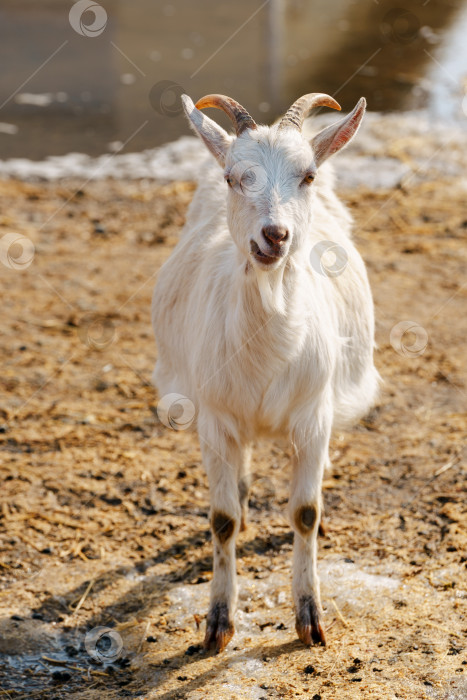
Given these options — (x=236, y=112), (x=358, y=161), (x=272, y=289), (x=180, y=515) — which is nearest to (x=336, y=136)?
(x=236, y=112)

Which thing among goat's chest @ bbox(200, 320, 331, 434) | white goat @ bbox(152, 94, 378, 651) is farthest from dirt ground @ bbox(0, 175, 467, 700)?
goat's chest @ bbox(200, 320, 331, 434)

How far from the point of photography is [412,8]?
1361 cm

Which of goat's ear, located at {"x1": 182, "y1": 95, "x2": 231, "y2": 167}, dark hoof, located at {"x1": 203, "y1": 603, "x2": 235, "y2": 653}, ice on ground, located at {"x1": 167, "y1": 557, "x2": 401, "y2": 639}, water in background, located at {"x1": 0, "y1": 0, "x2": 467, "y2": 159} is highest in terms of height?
water in background, located at {"x1": 0, "y1": 0, "x2": 467, "y2": 159}

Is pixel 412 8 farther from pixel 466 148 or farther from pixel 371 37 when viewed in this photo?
pixel 466 148

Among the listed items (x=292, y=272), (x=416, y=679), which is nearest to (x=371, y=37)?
(x=292, y=272)

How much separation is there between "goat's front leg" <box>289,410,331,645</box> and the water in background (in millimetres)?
6088

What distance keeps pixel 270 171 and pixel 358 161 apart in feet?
19.2

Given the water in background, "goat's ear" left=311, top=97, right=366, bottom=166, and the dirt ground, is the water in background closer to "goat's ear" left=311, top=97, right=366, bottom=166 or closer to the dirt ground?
the dirt ground

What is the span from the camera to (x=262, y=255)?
3.22 metres

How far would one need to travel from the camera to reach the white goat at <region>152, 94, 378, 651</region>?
3.39 m

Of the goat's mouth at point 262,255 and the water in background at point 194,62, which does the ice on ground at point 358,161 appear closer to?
the water in background at point 194,62

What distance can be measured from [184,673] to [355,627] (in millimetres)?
760

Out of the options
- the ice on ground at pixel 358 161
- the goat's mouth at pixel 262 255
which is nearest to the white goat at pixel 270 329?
the goat's mouth at pixel 262 255

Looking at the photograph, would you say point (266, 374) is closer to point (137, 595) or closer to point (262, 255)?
point (262, 255)
